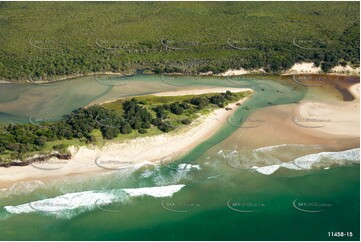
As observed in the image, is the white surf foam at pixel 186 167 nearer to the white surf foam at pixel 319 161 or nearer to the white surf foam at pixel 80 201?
the white surf foam at pixel 80 201

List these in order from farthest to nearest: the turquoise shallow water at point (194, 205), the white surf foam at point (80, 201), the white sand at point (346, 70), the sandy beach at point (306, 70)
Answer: the white sand at point (346, 70) → the sandy beach at point (306, 70) → the white surf foam at point (80, 201) → the turquoise shallow water at point (194, 205)

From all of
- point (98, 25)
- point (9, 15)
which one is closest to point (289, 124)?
point (98, 25)

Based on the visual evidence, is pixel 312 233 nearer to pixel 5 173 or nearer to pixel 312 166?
pixel 312 166
